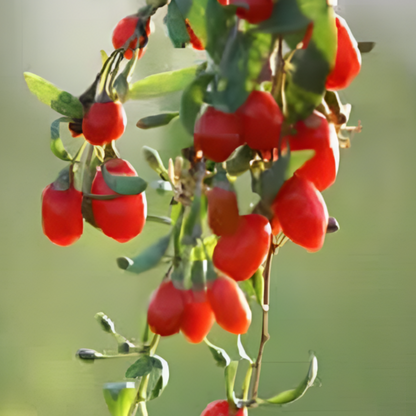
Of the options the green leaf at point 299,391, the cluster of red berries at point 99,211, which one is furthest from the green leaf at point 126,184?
the green leaf at point 299,391

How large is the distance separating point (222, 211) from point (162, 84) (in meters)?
0.07

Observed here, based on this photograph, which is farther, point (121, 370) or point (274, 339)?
point (274, 339)

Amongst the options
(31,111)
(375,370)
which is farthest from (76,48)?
(375,370)

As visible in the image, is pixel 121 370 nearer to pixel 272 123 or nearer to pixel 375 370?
pixel 375 370

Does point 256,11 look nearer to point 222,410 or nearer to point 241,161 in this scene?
point 241,161

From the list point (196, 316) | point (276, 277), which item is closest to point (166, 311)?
point (196, 316)

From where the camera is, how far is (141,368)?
0.79 ft

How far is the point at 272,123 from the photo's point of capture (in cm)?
20

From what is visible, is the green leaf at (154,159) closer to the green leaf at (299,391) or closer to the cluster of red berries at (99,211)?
the cluster of red berries at (99,211)

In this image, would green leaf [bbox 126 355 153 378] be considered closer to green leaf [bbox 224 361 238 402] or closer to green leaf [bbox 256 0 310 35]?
green leaf [bbox 224 361 238 402]

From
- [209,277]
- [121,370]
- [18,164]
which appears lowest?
[121,370]

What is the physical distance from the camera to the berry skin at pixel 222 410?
0.91 ft

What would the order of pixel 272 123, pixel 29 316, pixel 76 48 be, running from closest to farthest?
pixel 272 123, pixel 76 48, pixel 29 316

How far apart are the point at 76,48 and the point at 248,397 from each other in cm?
39
